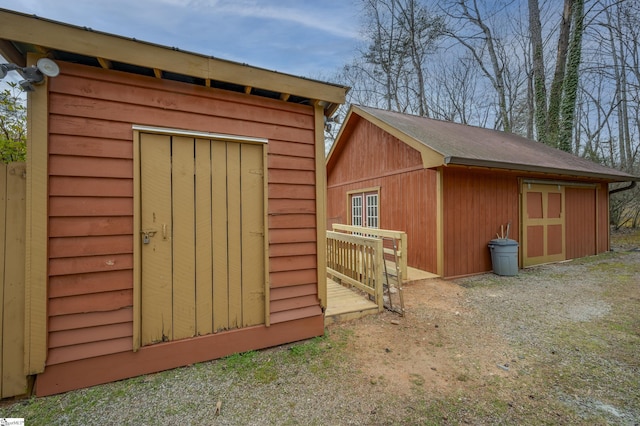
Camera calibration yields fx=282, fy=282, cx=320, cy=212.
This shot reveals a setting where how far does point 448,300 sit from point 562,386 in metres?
2.10

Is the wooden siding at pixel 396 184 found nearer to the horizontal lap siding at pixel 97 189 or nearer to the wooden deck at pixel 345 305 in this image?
the wooden deck at pixel 345 305

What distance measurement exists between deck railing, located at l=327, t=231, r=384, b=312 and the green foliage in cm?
382

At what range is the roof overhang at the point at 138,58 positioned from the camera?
6.31 feet

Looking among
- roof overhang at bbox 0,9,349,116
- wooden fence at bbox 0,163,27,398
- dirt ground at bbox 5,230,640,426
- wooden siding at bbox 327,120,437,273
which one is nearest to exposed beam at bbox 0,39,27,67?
roof overhang at bbox 0,9,349,116

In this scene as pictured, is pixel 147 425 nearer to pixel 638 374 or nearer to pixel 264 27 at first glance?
pixel 638 374

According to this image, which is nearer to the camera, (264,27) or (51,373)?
(51,373)

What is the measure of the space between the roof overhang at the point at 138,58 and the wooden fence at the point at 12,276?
0.86m

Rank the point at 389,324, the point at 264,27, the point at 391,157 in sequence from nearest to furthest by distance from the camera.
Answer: the point at 389,324 → the point at 391,157 → the point at 264,27

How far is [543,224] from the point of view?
675cm

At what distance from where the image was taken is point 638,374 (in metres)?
2.33

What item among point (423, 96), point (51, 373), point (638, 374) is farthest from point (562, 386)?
point (423, 96)

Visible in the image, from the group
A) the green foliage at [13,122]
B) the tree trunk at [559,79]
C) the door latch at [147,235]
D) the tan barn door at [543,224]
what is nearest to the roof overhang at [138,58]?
the green foliage at [13,122]

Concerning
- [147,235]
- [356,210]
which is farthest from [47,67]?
[356,210]

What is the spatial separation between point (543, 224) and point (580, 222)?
6.04ft
